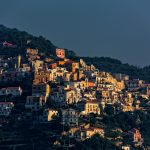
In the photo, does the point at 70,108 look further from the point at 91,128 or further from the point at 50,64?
the point at 50,64

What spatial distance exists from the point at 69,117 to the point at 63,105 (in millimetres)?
6395

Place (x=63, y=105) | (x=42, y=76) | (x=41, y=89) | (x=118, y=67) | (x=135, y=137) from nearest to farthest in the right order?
1. (x=135, y=137)
2. (x=63, y=105)
3. (x=41, y=89)
4. (x=42, y=76)
5. (x=118, y=67)

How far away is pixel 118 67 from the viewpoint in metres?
168

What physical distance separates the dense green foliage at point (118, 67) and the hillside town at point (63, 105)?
15.2m

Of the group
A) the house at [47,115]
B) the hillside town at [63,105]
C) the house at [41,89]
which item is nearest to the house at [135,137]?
the hillside town at [63,105]

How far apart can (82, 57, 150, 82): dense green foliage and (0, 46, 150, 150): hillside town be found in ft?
49.7

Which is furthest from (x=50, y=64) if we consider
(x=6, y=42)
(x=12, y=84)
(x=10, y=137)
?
(x=10, y=137)

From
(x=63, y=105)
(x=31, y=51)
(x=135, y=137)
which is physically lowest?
(x=135, y=137)

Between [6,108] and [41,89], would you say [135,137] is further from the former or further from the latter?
[6,108]

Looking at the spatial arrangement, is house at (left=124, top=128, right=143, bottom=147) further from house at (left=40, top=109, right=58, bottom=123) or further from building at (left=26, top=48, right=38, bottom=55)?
building at (left=26, top=48, right=38, bottom=55)

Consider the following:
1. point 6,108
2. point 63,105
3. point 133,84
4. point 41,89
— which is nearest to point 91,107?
point 63,105

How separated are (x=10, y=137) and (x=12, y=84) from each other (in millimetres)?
Result: 21780

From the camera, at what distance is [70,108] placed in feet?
386

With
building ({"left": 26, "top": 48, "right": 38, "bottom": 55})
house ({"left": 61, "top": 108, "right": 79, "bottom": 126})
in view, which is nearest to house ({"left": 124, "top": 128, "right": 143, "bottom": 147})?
house ({"left": 61, "top": 108, "right": 79, "bottom": 126})
